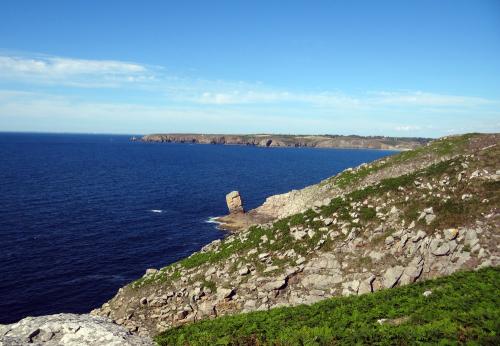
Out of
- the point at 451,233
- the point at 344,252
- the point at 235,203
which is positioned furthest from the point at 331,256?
the point at 235,203

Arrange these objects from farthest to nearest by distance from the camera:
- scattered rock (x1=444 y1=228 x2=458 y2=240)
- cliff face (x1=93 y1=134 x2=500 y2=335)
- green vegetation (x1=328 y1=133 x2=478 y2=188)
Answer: green vegetation (x1=328 y1=133 x2=478 y2=188)
scattered rock (x1=444 y1=228 x2=458 y2=240)
cliff face (x1=93 y1=134 x2=500 y2=335)

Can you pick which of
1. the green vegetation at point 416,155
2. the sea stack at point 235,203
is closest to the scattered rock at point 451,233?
the green vegetation at point 416,155

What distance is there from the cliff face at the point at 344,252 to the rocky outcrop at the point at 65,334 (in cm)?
617

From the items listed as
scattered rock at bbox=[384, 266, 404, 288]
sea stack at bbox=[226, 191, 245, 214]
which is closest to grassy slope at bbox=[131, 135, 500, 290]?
scattered rock at bbox=[384, 266, 404, 288]

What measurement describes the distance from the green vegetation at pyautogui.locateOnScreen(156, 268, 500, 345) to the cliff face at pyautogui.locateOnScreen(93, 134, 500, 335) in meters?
2.99

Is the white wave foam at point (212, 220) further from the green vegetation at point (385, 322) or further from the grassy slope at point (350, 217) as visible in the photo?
the green vegetation at point (385, 322)

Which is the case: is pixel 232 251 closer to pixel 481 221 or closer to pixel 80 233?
pixel 481 221

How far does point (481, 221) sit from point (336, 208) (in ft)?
Answer: 40.3

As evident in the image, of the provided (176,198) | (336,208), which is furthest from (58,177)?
(336,208)

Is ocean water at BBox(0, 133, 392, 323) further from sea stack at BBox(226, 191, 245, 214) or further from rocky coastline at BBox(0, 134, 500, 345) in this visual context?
rocky coastline at BBox(0, 134, 500, 345)

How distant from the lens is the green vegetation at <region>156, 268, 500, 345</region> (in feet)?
56.9

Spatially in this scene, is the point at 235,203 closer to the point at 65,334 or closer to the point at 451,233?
the point at 451,233

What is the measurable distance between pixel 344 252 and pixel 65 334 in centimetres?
2110

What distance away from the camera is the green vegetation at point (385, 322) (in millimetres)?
17328
